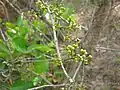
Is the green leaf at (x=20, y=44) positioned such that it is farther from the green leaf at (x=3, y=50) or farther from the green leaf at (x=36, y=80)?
the green leaf at (x=36, y=80)

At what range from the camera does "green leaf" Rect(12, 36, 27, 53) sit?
231 centimetres

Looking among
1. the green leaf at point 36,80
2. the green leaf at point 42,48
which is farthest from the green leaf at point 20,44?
the green leaf at point 36,80

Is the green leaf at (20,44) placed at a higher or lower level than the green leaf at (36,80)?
higher

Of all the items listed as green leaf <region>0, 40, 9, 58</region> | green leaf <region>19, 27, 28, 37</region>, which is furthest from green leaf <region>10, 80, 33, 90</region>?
green leaf <region>19, 27, 28, 37</region>

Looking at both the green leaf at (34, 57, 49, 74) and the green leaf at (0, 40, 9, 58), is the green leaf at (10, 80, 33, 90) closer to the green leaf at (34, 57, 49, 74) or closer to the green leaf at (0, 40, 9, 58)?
the green leaf at (34, 57, 49, 74)

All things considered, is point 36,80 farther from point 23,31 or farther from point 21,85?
point 23,31

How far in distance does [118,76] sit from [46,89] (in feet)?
2.63

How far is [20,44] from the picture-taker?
7.72 ft

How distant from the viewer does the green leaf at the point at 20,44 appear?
231 centimetres

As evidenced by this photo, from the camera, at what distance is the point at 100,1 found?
2.49 meters

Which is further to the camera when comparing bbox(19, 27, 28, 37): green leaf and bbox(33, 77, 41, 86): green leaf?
bbox(19, 27, 28, 37): green leaf

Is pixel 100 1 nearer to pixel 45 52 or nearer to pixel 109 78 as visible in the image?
pixel 45 52

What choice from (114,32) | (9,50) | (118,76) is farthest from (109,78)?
(9,50)

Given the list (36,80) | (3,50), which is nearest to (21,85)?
(36,80)
